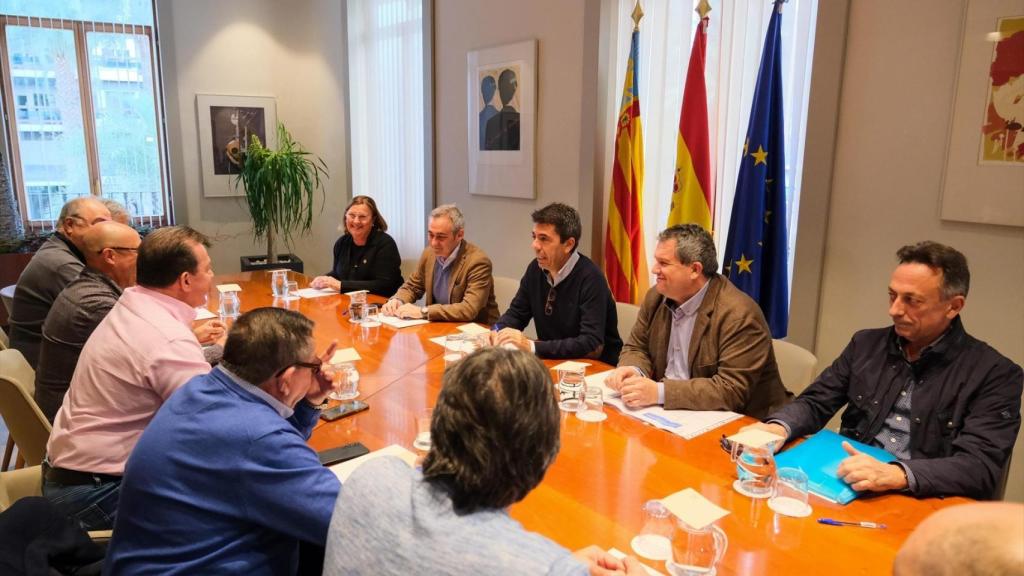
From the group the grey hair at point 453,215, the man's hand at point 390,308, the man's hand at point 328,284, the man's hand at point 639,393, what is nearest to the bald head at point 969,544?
the man's hand at point 639,393

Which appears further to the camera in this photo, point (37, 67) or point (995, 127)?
point (37, 67)

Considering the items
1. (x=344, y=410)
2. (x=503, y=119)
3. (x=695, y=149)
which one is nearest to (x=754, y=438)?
(x=344, y=410)

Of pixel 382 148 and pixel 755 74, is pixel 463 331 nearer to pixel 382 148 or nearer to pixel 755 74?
pixel 755 74

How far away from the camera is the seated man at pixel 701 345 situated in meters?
2.24

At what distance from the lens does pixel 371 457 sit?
1.76 metres

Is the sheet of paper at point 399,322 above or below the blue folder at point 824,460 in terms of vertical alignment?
below

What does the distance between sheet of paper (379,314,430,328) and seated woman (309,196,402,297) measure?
957mm

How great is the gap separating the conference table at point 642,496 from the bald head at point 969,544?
59 centimetres

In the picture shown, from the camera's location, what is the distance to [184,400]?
1.42 metres

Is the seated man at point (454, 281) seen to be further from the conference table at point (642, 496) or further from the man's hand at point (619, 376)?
the man's hand at point (619, 376)

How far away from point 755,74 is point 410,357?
7.53 feet

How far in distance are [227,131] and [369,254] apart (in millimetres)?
3119

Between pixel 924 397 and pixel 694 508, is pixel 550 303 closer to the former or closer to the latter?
pixel 924 397

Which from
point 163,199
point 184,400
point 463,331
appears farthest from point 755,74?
point 163,199
